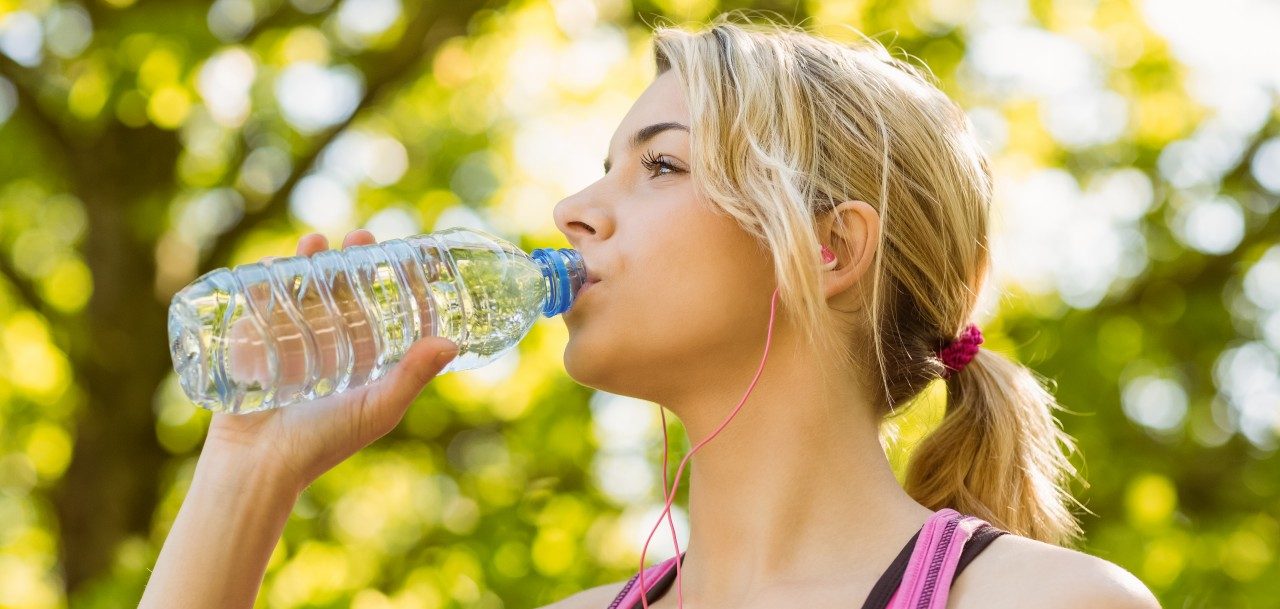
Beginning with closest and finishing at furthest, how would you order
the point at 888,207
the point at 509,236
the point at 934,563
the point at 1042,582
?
the point at 1042,582
the point at 934,563
the point at 888,207
the point at 509,236

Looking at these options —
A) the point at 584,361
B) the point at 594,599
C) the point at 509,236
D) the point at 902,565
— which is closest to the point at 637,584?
the point at 594,599

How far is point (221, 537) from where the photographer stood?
2.26 meters

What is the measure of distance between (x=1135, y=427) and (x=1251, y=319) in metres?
0.96

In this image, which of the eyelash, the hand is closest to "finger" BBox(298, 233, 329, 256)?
the hand

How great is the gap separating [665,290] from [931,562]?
2.21ft

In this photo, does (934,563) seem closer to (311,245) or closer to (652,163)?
(652,163)

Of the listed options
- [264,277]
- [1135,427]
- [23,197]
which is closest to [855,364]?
[264,277]

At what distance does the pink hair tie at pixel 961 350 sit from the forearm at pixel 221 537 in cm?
140

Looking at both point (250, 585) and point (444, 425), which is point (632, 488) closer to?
point (444, 425)

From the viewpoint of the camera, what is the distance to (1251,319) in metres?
7.35

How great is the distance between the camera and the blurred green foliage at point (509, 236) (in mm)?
6418

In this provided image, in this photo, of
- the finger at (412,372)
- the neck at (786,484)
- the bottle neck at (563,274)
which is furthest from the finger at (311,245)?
the neck at (786,484)

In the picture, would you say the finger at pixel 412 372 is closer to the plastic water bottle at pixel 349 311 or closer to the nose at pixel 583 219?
the plastic water bottle at pixel 349 311

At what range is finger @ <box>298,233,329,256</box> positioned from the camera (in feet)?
7.86
